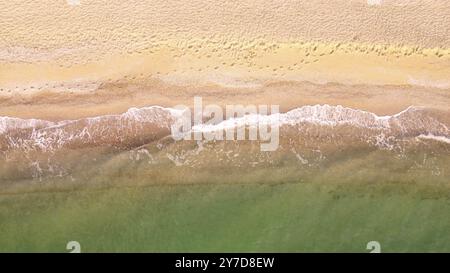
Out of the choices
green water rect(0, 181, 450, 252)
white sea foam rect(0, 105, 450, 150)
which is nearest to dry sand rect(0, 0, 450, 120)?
white sea foam rect(0, 105, 450, 150)

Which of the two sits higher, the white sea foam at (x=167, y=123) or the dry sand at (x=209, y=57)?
the dry sand at (x=209, y=57)

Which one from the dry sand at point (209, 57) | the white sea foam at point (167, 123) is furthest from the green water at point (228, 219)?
the dry sand at point (209, 57)

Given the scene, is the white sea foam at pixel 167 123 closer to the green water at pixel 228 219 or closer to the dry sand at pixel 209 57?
the dry sand at pixel 209 57

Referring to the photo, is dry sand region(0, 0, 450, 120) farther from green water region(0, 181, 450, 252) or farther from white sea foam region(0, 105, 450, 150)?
A: green water region(0, 181, 450, 252)

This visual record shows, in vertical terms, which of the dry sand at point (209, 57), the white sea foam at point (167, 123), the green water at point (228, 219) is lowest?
the green water at point (228, 219)

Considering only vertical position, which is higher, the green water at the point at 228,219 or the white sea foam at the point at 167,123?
the white sea foam at the point at 167,123

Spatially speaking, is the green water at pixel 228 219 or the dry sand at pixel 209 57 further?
the dry sand at pixel 209 57

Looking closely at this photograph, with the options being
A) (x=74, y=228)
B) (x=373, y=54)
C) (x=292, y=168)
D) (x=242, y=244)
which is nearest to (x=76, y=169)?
(x=74, y=228)

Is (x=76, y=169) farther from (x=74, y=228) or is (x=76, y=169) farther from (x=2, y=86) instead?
(x=2, y=86)

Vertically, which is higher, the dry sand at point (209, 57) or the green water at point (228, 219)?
the dry sand at point (209, 57)

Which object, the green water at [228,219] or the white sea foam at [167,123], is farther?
the white sea foam at [167,123]
